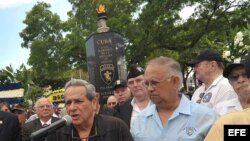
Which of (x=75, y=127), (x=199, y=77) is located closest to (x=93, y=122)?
(x=75, y=127)

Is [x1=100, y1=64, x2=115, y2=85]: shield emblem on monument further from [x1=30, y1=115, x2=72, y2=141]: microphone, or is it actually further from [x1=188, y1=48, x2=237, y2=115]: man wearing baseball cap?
[x1=30, y1=115, x2=72, y2=141]: microphone

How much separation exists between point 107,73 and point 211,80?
11289 mm

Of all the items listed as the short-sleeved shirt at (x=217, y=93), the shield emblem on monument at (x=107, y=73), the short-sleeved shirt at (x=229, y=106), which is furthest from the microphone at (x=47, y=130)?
the shield emblem on monument at (x=107, y=73)

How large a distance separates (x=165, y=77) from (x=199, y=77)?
174 cm

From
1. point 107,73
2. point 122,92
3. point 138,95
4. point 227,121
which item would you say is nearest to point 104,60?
point 107,73

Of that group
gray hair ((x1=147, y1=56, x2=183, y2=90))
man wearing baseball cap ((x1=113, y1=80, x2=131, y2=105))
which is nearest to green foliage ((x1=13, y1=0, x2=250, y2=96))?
man wearing baseball cap ((x1=113, y1=80, x2=131, y2=105))

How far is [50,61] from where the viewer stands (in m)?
29.2

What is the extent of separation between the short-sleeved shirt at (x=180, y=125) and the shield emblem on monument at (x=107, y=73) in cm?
1261

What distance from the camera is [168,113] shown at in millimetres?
3629

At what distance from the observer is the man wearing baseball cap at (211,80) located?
4.79 m

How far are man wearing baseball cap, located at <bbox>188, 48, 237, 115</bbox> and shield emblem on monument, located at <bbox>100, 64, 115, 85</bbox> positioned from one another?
36.1 ft

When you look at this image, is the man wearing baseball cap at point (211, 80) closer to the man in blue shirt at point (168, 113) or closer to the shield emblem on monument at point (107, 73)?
the man in blue shirt at point (168, 113)

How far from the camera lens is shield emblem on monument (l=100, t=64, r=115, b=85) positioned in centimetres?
1627

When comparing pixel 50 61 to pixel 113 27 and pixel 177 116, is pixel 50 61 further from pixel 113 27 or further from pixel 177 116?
pixel 177 116
